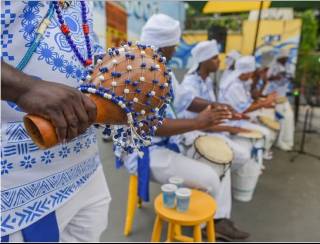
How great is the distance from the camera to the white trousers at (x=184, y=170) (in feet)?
Answer: 7.65

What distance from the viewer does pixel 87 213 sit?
4.03 ft

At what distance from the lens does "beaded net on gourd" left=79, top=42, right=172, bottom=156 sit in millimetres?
697

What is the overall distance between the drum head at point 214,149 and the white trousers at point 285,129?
2.71m

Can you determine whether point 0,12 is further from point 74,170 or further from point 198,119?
point 198,119

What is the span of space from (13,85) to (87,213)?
2.49 ft

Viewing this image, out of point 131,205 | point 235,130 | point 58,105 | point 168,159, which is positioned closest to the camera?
point 58,105

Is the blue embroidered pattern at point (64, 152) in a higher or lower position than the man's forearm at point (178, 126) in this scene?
higher

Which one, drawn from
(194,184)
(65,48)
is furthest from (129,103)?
(194,184)

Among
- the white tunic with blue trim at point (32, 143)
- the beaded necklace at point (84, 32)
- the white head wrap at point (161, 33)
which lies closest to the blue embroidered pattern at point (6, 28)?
the white tunic with blue trim at point (32, 143)

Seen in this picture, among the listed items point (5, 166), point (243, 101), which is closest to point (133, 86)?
point (5, 166)

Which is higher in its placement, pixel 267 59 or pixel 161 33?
pixel 161 33

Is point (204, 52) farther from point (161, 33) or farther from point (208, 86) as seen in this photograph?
point (161, 33)

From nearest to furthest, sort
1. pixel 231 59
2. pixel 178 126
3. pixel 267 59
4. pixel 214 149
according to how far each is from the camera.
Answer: pixel 178 126
pixel 214 149
pixel 231 59
pixel 267 59

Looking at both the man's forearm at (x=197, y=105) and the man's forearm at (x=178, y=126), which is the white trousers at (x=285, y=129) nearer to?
the man's forearm at (x=197, y=105)
